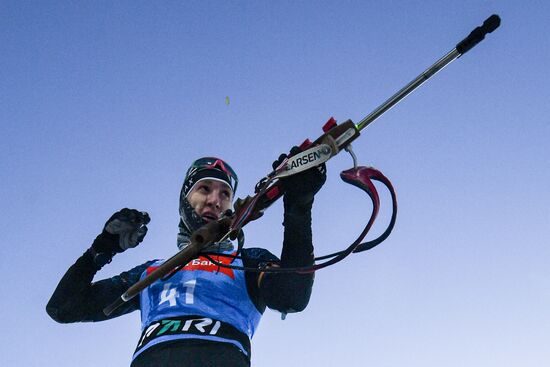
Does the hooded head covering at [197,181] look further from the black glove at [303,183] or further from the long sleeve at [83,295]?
the black glove at [303,183]

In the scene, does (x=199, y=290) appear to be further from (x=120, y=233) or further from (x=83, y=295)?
(x=83, y=295)

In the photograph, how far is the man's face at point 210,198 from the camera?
5.02 metres

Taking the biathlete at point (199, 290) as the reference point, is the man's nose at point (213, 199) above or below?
above

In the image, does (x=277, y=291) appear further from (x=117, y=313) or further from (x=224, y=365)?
(x=117, y=313)

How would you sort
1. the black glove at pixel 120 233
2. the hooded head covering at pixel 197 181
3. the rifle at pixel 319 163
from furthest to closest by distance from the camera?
the hooded head covering at pixel 197 181 → the black glove at pixel 120 233 → the rifle at pixel 319 163

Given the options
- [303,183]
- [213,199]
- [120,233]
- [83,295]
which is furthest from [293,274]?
[83,295]

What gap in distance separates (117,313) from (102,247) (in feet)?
1.92

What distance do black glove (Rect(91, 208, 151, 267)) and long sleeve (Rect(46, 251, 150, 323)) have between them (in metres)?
0.10

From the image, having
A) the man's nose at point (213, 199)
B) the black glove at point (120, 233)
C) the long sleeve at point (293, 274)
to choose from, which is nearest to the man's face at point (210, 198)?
the man's nose at point (213, 199)

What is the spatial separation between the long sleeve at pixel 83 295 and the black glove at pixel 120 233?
0.34ft

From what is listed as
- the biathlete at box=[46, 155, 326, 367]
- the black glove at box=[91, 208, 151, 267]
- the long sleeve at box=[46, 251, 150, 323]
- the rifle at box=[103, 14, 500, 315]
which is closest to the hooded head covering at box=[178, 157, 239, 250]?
the biathlete at box=[46, 155, 326, 367]

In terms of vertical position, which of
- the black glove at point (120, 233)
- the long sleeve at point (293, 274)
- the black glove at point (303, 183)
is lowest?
the long sleeve at point (293, 274)

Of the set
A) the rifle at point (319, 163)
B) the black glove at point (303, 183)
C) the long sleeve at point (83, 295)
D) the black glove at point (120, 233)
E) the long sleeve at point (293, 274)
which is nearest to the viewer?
the rifle at point (319, 163)

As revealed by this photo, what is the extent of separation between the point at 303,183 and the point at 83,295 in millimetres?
2253
